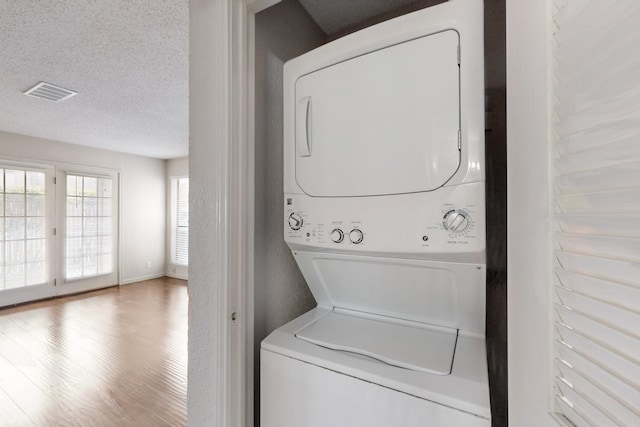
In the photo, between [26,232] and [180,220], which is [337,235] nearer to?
[26,232]

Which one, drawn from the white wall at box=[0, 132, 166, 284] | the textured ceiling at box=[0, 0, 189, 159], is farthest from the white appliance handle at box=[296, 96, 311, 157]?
the white wall at box=[0, 132, 166, 284]

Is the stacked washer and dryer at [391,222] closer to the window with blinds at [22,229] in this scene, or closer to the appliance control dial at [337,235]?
the appliance control dial at [337,235]

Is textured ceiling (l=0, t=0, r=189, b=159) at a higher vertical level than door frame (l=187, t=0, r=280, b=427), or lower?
higher

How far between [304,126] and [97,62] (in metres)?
2.08

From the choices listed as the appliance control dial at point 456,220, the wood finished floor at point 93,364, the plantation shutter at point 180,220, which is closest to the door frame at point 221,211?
the appliance control dial at point 456,220

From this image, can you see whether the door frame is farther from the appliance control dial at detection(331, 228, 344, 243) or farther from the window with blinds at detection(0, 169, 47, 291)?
the window with blinds at detection(0, 169, 47, 291)

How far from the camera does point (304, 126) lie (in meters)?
0.94

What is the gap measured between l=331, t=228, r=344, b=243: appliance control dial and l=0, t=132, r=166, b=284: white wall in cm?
525

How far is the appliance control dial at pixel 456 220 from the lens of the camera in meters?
0.70

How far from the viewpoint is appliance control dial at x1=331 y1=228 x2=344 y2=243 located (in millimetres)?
886

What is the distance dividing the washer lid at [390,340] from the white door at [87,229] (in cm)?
516

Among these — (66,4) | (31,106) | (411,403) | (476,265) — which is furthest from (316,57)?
(31,106)

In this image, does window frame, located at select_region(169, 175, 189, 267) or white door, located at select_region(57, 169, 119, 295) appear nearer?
white door, located at select_region(57, 169, 119, 295)
